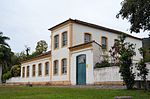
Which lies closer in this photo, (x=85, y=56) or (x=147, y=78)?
(x=147, y=78)

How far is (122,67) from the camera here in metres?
18.2

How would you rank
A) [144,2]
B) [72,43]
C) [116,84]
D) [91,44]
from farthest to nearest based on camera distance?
[72,43] < [91,44] < [116,84] < [144,2]

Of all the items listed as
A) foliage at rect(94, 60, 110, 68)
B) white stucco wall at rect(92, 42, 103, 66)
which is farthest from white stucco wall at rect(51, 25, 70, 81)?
foliage at rect(94, 60, 110, 68)

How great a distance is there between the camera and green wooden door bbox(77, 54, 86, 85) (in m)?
27.2

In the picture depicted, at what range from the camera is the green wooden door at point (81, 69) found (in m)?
27.2

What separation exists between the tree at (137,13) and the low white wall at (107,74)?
6.54 metres

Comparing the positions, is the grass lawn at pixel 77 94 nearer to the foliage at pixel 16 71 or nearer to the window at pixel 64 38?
the window at pixel 64 38

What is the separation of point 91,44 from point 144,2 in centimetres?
1177

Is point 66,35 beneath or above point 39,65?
above

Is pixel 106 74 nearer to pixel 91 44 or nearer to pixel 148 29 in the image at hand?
pixel 91 44

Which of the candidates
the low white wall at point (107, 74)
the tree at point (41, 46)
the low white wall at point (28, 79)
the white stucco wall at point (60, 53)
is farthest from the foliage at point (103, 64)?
the tree at point (41, 46)

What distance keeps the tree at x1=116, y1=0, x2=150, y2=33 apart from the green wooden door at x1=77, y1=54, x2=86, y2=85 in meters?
11.9

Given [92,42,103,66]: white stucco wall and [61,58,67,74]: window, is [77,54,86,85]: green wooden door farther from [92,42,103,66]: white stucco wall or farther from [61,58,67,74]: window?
[61,58,67,74]: window

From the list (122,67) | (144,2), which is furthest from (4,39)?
(144,2)
